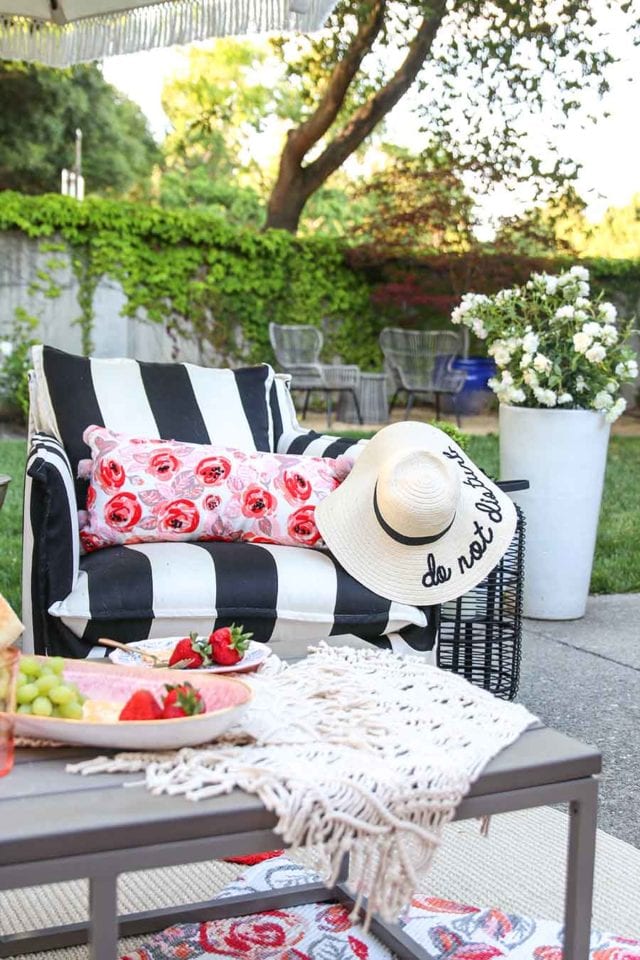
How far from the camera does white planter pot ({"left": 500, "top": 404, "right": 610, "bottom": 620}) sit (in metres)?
3.85

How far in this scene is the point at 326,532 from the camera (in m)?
2.55

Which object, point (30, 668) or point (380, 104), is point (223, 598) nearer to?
point (30, 668)

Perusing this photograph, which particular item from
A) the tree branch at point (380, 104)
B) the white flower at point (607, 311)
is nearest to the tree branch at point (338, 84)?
the tree branch at point (380, 104)

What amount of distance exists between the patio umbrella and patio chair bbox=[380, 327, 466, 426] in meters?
6.60

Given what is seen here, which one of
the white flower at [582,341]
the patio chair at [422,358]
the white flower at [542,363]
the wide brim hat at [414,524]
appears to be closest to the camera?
the wide brim hat at [414,524]

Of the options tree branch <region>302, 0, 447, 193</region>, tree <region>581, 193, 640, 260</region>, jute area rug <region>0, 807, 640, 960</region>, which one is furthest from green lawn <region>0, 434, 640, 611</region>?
tree <region>581, 193, 640, 260</region>

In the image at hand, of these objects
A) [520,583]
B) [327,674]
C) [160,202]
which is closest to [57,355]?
[520,583]

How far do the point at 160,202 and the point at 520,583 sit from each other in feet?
77.7

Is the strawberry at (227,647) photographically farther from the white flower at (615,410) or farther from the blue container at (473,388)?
the blue container at (473,388)

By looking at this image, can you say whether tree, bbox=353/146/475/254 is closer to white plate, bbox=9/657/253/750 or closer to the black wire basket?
the black wire basket

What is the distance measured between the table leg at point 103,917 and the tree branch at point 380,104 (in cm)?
854

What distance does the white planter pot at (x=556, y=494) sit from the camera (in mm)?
3848

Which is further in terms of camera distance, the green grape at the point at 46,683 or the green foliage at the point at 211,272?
the green foliage at the point at 211,272

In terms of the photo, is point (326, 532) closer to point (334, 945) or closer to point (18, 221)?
point (334, 945)
